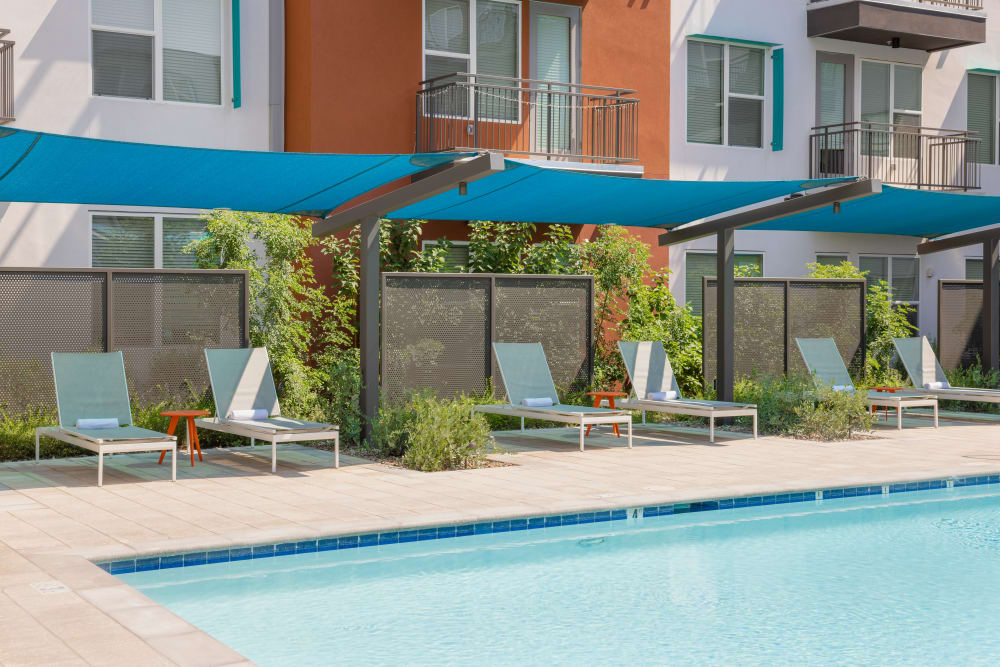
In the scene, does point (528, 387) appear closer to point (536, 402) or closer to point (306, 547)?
point (536, 402)

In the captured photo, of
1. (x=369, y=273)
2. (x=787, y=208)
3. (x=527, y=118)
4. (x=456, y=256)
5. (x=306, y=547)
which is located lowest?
(x=306, y=547)

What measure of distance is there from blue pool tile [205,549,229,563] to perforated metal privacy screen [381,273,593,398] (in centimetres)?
529

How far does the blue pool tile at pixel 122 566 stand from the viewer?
6.39 metres

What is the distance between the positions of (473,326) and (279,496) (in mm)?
5331

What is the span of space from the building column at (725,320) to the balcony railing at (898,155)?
23.6 ft

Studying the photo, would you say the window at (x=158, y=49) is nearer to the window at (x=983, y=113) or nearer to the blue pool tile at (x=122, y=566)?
the blue pool tile at (x=122, y=566)

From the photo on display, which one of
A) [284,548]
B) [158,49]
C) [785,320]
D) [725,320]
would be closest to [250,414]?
[284,548]

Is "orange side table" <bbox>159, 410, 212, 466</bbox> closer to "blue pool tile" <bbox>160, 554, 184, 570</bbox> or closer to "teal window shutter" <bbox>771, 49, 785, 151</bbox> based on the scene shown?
"blue pool tile" <bbox>160, 554, 184, 570</bbox>

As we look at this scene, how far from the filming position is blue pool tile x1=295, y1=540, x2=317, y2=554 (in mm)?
7020

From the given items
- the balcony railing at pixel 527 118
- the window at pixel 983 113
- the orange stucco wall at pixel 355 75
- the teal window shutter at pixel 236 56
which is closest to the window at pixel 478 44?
the balcony railing at pixel 527 118

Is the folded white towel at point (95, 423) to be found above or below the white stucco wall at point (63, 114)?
below

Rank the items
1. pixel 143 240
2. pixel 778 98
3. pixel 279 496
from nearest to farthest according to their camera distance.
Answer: pixel 279 496
pixel 143 240
pixel 778 98

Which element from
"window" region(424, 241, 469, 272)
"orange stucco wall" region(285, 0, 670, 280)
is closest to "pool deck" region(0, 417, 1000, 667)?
"window" region(424, 241, 469, 272)

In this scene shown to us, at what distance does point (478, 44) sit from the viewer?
17.0 m
